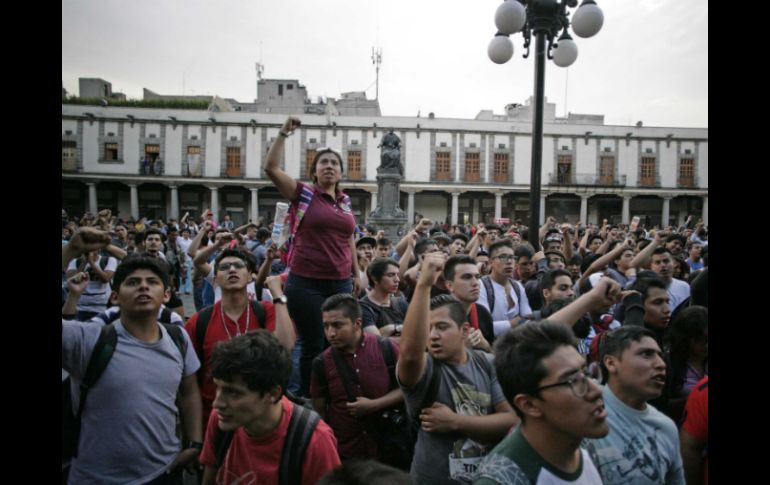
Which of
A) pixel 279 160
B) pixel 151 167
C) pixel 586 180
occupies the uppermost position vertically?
pixel 151 167

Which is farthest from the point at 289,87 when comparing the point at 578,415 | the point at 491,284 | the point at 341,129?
the point at 578,415

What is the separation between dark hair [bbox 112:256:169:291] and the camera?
2492 millimetres

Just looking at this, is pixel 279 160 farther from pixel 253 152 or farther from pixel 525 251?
pixel 253 152

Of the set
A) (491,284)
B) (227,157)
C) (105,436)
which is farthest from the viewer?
(227,157)

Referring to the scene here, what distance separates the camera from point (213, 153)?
113ft

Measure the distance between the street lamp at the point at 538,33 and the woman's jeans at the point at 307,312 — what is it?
131 inches

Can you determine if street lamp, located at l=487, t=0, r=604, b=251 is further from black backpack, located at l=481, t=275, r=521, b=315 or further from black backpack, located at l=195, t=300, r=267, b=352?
black backpack, located at l=195, t=300, r=267, b=352

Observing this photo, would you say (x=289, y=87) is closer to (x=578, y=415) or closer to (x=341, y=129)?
(x=341, y=129)

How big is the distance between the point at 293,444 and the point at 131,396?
0.82 m

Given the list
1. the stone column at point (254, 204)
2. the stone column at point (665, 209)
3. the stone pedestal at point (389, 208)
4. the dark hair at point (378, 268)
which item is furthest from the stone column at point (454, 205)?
the dark hair at point (378, 268)

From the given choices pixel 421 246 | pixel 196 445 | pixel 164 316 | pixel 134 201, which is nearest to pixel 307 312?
pixel 164 316

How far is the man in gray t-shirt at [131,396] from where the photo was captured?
2.06m
